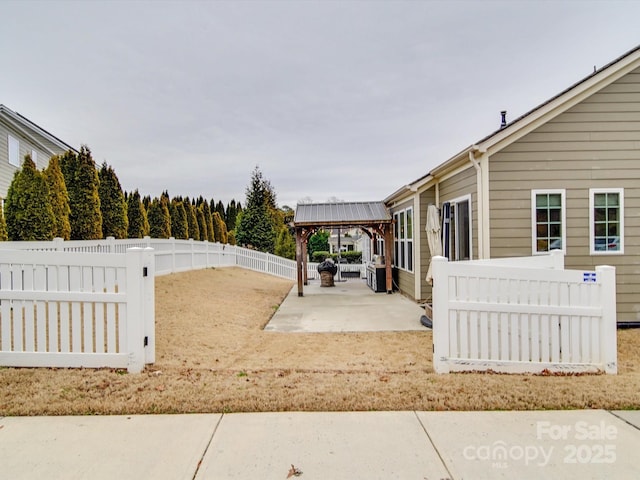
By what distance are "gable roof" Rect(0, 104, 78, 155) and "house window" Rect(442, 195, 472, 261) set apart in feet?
51.4

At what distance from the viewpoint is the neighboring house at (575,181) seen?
6.79 m

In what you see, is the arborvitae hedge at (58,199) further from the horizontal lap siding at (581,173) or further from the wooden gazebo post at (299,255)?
the horizontal lap siding at (581,173)

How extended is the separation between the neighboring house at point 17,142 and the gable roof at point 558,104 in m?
17.5

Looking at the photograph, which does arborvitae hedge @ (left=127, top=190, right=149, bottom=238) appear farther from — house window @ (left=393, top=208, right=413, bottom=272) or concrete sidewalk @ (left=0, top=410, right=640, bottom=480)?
concrete sidewalk @ (left=0, top=410, right=640, bottom=480)

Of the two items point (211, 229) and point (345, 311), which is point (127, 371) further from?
point (211, 229)

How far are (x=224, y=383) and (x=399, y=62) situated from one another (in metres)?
11.4

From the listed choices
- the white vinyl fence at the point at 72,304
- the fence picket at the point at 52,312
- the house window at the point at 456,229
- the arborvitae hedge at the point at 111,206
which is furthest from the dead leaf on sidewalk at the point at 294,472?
the arborvitae hedge at the point at 111,206

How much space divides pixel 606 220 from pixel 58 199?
1282 cm

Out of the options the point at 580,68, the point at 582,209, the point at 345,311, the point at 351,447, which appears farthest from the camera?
the point at 580,68

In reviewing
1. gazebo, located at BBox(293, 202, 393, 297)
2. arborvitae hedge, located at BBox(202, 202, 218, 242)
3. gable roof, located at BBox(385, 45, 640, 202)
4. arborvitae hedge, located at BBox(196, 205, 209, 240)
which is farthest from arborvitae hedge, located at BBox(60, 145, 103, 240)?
arborvitae hedge, located at BBox(202, 202, 218, 242)

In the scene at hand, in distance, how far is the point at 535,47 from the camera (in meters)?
10.9

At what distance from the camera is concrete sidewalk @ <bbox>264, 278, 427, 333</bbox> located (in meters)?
7.18

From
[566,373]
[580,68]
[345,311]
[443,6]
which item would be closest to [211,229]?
[345,311]

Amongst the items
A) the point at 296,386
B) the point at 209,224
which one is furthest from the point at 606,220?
the point at 209,224
